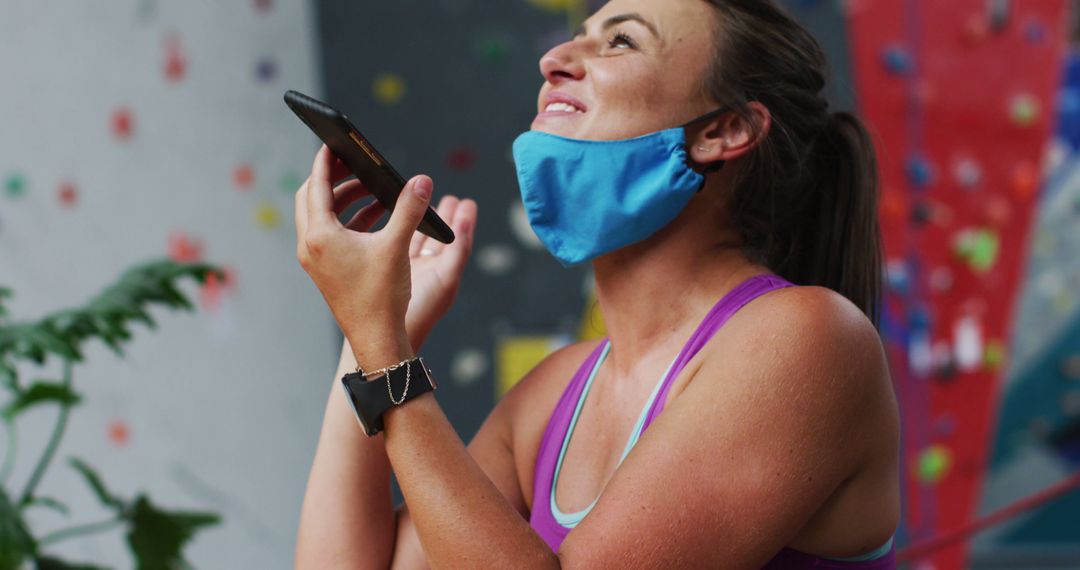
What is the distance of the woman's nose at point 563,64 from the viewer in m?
1.45

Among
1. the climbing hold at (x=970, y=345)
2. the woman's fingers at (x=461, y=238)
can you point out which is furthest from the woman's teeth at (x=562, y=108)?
the climbing hold at (x=970, y=345)

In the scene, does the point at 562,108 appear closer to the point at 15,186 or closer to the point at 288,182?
the point at 15,186

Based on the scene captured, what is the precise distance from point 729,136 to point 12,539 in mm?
1180

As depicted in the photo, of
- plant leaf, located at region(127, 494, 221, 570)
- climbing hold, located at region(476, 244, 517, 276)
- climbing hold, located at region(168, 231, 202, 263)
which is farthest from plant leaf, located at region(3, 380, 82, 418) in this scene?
climbing hold, located at region(476, 244, 517, 276)

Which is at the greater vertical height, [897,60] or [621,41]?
[621,41]

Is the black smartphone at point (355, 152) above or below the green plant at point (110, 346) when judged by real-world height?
above

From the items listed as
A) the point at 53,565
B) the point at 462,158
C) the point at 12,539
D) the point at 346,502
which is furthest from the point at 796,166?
the point at 462,158

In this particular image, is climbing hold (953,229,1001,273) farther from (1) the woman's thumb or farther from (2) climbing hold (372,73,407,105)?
(1) the woman's thumb

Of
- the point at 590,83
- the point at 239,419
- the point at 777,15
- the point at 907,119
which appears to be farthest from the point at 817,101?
the point at 239,419

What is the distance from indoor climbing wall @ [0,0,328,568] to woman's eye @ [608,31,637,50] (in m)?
2.04

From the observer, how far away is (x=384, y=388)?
114 cm

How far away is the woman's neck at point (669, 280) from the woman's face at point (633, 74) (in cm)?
13

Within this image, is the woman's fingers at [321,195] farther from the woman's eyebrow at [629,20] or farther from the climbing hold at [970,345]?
the climbing hold at [970,345]

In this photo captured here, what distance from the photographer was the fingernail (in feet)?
3.86
